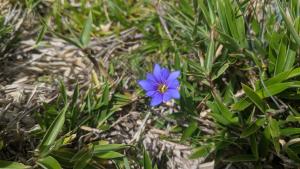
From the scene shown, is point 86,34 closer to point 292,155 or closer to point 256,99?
point 256,99

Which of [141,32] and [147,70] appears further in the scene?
[141,32]

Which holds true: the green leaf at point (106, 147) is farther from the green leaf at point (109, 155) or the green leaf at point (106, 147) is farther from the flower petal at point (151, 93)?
the flower petal at point (151, 93)

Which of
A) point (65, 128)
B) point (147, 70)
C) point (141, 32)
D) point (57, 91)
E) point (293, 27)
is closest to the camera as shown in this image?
point (293, 27)

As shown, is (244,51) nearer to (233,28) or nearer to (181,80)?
(233,28)

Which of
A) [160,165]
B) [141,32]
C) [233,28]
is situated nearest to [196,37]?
[233,28]

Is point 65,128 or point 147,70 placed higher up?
point 147,70

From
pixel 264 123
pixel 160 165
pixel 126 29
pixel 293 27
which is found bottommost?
pixel 160 165
